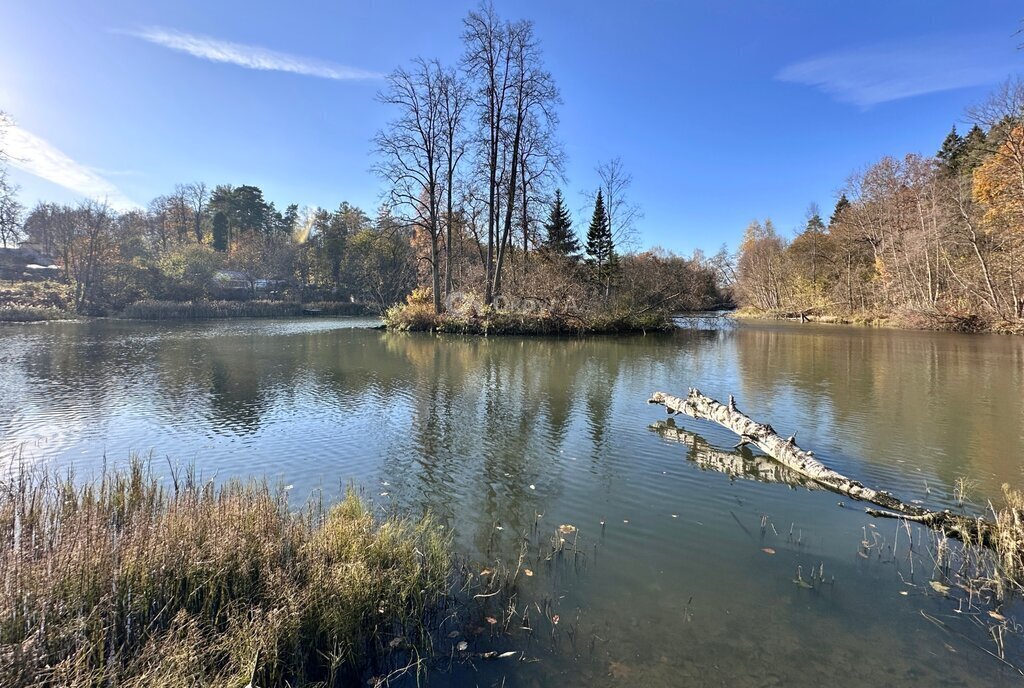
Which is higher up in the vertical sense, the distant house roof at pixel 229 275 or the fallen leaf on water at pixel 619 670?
the distant house roof at pixel 229 275

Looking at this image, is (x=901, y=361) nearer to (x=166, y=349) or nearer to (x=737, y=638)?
(x=737, y=638)

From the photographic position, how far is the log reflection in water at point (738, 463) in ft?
22.6

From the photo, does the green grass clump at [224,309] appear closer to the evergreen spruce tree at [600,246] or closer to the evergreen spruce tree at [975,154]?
the evergreen spruce tree at [600,246]

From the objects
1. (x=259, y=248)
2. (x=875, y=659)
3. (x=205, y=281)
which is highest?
(x=259, y=248)

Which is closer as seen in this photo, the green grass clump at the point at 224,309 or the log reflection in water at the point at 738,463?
the log reflection in water at the point at 738,463

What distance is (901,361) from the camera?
1802 cm

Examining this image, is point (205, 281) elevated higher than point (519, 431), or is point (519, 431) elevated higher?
point (205, 281)

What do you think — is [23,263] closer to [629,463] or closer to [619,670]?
[629,463]

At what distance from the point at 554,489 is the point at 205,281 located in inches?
2319

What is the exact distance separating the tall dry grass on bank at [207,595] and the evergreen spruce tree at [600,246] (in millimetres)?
34600

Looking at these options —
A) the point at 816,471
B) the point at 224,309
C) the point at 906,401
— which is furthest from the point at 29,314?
the point at 906,401

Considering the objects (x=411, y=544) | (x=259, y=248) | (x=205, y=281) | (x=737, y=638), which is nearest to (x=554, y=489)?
(x=411, y=544)

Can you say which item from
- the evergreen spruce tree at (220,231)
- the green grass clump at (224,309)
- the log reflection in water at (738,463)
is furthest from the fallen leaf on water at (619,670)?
the evergreen spruce tree at (220,231)

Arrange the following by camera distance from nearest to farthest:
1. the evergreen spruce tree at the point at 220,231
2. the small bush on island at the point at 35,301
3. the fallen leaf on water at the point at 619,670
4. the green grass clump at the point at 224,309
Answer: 1. the fallen leaf on water at the point at 619,670
2. the small bush on island at the point at 35,301
3. the green grass clump at the point at 224,309
4. the evergreen spruce tree at the point at 220,231
